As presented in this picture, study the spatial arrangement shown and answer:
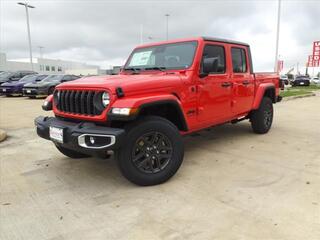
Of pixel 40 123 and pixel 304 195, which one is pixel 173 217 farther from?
pixel 40 123

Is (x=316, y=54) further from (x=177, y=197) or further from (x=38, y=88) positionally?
(x=177, y=197)

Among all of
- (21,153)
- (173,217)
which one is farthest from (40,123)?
(173,217)

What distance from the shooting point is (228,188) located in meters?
3.73

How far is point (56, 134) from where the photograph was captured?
12.6 ft

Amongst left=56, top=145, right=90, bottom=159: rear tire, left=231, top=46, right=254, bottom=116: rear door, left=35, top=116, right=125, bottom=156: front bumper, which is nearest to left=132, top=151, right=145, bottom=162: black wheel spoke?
left=35, top=116, right=125, bottom=156: front bumper

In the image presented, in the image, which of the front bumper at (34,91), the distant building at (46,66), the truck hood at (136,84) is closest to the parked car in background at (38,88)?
the front bumper at (34,91)

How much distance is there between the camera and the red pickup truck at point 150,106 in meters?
3.55

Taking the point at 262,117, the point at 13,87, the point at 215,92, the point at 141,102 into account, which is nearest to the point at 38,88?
the point at 13,87

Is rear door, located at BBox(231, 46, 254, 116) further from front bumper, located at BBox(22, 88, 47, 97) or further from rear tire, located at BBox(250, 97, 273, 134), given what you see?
front bumper, located at BBox(22, 88, 47, 97)

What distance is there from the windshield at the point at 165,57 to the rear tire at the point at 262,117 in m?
2.57

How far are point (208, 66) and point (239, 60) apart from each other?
1.63 meters

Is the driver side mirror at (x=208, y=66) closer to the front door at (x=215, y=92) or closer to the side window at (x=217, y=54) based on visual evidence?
the front door at (x=215, y=92)

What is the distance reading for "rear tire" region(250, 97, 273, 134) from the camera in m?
6.57

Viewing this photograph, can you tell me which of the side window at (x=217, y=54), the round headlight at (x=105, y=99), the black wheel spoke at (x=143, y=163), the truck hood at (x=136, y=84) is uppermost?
the side window at (x=217, y=54)
